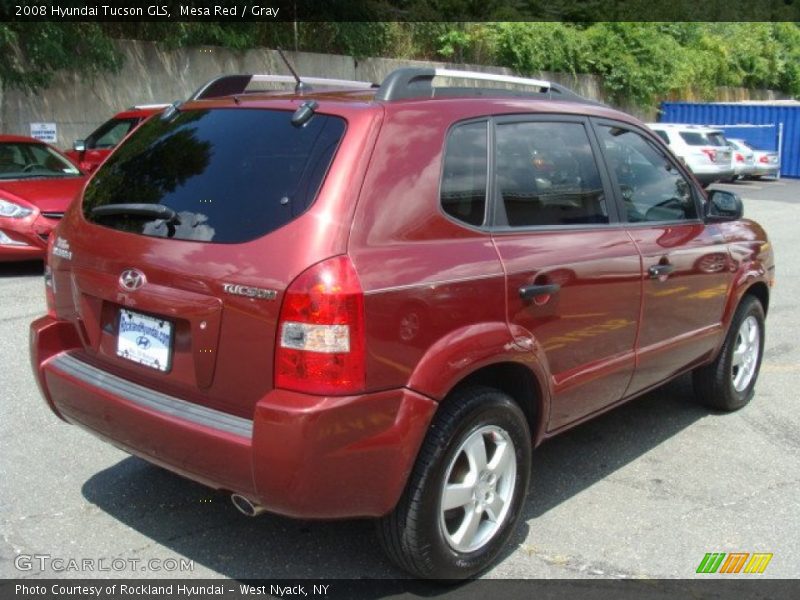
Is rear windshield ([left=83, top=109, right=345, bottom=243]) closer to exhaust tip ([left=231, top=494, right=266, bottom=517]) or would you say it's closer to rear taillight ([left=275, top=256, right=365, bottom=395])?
rear taillight ([left=275, top=256, right=365, bottom=395])

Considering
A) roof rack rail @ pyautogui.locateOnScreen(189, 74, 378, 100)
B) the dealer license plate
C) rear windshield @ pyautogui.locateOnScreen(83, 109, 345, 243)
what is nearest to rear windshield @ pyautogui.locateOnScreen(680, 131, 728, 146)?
roof rack rail @ pyautogui.locateOnScreen(189, 74, 378, 100)

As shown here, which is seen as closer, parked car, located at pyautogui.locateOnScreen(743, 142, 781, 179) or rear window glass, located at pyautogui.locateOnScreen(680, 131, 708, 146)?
rear window glass, located at pyautogui.locateOnScreen(680, 131, 708, 146)

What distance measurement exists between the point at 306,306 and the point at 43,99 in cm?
1622

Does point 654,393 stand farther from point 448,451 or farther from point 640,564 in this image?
point 448,451

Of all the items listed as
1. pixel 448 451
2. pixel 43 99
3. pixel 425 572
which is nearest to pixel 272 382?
pixel 448 451

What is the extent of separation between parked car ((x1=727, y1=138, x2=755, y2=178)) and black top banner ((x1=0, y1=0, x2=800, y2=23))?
27.7ft

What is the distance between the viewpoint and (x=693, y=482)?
4551 mm

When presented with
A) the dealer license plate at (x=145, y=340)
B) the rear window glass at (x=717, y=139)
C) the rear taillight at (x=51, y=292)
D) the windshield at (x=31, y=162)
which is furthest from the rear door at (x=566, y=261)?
the rear window glass at (x=717, y=139)

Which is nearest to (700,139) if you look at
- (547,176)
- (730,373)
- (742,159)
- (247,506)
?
(742,159)

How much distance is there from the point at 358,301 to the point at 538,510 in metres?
1.76

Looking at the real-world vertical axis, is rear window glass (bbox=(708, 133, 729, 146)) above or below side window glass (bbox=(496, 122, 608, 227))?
below

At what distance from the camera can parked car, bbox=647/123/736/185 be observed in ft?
80.5

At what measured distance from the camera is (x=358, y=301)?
2949 mm

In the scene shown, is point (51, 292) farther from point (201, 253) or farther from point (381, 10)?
point (381, 10)
